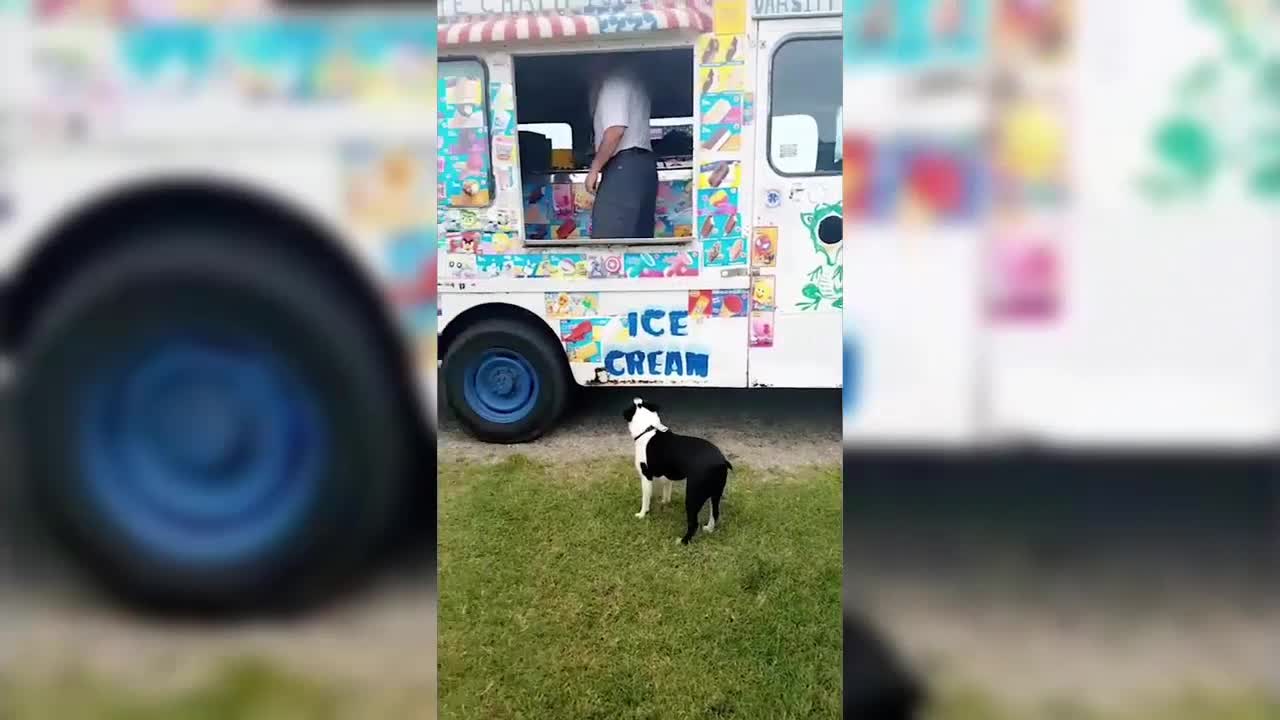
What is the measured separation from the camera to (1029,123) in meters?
1.18

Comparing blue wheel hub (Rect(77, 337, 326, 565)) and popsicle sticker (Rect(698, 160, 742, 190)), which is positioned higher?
popsicle sticker (Rect(698, 160, 742, 190))

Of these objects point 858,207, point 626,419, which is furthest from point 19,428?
point 858,207

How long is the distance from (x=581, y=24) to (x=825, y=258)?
665mm

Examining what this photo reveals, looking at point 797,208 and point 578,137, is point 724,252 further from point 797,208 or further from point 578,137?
point 578,137

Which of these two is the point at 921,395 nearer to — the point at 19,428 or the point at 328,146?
the point at 328,146

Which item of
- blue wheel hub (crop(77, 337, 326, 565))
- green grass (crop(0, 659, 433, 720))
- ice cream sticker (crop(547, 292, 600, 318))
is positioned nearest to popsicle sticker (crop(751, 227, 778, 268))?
ice cream sticker (crop(547, 292, 600, 318))

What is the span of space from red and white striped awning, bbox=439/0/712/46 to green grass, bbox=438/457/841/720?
0.86 meters

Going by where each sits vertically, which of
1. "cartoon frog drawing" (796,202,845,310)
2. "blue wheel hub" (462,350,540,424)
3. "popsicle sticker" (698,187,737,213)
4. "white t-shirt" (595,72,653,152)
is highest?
"white t-shirt" (595,72,653,152)

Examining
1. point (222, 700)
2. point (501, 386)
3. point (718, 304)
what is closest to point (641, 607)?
point (501, 386)

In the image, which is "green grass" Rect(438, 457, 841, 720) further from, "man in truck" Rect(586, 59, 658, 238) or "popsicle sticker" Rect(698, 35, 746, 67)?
"popsicle sticker" Rect(698, 35, 746, 67)

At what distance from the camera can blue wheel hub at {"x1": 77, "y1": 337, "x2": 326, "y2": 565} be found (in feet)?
4.01

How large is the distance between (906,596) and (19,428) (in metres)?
1.75

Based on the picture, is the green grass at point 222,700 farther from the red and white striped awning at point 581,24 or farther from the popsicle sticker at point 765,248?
the red and white striped awning at point 581,24

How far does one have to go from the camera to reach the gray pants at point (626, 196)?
52.5 inches
